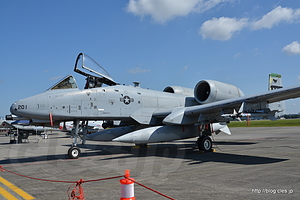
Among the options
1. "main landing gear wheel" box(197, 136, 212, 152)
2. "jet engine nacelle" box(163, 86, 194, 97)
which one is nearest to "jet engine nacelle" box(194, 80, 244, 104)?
"jet engine nacelle" box(163, 86, 194, 97)

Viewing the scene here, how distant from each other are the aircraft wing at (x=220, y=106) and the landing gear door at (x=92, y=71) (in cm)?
367

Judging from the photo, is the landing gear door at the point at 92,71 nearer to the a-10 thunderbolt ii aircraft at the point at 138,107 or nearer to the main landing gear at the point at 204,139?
the a-10 thunderbolt ii aircraft at the point at 138,107

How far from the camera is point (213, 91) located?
12703 mm

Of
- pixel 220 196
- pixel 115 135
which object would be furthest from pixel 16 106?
pixel 220 196

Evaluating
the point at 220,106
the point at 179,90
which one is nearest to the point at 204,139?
the point at 220,106

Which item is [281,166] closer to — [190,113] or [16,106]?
[190,113]

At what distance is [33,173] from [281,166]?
7.87 m

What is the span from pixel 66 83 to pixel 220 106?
22.1 feet

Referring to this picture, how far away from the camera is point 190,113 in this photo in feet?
37.1

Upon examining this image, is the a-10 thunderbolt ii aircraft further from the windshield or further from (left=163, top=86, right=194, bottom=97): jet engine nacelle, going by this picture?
(left=163, top=86, right=194, bottom=97): jet engine nacelle

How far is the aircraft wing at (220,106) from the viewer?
30.1 ft

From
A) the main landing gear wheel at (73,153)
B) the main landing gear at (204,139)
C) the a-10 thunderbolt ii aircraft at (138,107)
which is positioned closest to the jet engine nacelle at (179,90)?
the a-10 thunderbolt ii aircraft at (138,107)

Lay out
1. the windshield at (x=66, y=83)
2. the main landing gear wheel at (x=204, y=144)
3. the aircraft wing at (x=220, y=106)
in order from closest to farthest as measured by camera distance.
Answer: the aircraft wing at (x=220, y=106)
the windshield at (x=66, y=83)
the main landing gear wheel at (x=204, y=144)

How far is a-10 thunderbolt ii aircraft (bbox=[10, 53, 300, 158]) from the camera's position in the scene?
9.76 m
